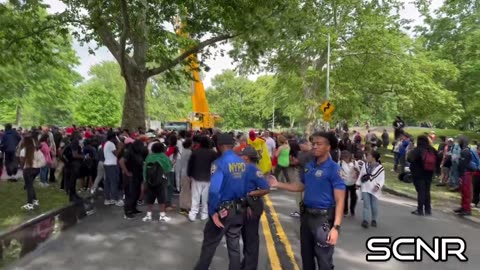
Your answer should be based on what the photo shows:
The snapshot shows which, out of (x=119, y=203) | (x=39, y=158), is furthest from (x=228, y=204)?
(x=39, y=158)

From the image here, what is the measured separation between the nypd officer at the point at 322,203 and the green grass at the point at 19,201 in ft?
18.8

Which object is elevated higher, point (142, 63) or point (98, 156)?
point (142, 63)

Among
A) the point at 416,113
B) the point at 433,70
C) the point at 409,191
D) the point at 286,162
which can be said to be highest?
the point at 433,70

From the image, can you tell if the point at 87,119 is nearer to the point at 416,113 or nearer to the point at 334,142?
the point at 416,113

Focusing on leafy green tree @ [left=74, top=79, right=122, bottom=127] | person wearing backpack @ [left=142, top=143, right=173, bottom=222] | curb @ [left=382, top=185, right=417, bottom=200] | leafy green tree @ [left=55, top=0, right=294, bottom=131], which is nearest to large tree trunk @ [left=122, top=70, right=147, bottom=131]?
leafy green tree @ [left=55, top=0, right=294, bottom=131]

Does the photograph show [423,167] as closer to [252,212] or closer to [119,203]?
[252,212]

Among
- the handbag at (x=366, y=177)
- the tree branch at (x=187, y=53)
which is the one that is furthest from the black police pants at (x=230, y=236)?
the tree branch at (x=187, y=53)

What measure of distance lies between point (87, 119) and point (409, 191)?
203 ft

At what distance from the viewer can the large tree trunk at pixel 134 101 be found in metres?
19.6

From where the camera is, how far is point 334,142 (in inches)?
197

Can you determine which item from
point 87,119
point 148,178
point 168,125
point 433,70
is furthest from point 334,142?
A: point 87,119

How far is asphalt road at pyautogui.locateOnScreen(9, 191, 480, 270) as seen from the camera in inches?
259

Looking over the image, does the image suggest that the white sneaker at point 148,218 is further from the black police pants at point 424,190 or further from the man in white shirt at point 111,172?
the black police pants at point 424,190

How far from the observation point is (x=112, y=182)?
1146cm
